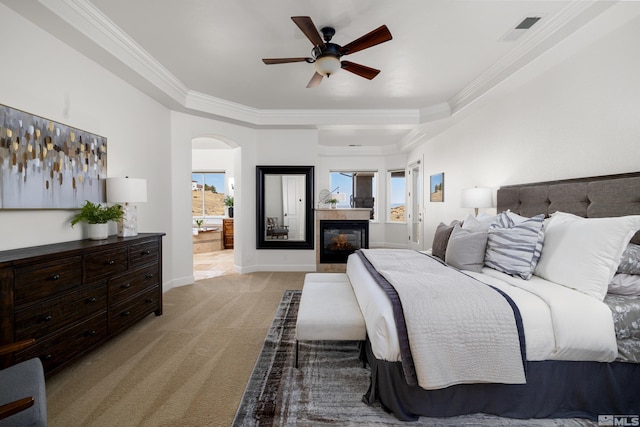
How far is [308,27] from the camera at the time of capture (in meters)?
2.20

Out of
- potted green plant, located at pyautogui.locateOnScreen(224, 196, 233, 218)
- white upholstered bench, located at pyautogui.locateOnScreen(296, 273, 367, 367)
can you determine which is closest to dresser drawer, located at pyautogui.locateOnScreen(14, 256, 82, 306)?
white upholstered bench, located at pyautogui.locateOnScreen(296, 273, 367, 367)

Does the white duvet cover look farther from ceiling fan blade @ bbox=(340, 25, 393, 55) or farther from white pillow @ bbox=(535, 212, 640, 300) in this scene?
ceiling fan blade @ bbox=(340, 25, 393, 55)

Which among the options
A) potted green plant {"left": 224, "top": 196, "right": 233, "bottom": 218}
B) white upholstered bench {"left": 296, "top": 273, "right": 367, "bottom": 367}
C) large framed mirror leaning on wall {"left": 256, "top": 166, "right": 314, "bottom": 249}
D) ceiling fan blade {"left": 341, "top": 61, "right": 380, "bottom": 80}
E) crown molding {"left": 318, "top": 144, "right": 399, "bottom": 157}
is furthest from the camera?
potted green plant {"left": 224, "top": 196, "right": 233, "bottom": 218}

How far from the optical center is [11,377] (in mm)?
1228

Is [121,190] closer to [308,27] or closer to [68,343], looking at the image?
[68,343]

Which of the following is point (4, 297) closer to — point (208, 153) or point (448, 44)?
point (448, 44)

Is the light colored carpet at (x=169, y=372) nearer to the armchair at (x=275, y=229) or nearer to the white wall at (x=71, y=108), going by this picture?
the white wall at (x=71, y=108)


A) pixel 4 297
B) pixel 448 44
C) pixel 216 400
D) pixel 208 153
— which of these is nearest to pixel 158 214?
pixel 4 297

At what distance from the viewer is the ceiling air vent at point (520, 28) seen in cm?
244

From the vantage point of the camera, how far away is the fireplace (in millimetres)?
5371

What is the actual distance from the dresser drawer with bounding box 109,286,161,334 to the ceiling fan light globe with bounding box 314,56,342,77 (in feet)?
9.12

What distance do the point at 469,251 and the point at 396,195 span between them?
18.2ft

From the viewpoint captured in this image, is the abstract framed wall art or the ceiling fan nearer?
the abstract framed wall art

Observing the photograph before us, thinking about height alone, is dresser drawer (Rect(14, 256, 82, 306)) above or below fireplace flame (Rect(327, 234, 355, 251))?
above
